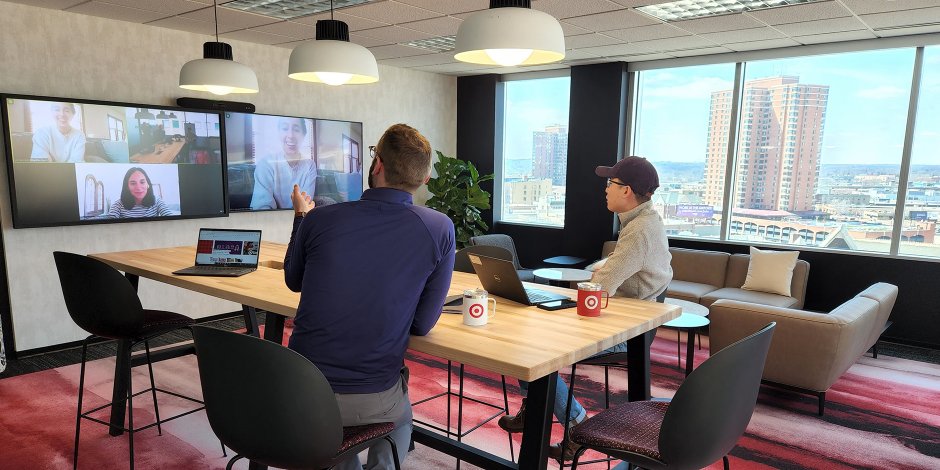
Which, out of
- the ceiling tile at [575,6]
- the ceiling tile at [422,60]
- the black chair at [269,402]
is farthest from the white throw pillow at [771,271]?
the black chair at [269,402]

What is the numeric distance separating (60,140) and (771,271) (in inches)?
235

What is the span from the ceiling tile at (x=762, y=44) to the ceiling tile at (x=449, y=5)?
2.63 meters

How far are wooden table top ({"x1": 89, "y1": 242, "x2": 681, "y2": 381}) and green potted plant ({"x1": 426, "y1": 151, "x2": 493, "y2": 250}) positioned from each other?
4258 millimetres

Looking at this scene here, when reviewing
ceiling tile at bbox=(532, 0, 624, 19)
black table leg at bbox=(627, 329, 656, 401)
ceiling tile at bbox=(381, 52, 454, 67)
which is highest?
ceiling tile at bbox=(532, 0, 624, 19)

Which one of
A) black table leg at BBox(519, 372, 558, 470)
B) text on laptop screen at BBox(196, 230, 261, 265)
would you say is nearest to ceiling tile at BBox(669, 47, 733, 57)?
text on laptop screen at BBox(196, 230, 261, 265)

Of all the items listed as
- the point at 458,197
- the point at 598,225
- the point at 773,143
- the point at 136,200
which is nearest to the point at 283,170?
the point at 136,200

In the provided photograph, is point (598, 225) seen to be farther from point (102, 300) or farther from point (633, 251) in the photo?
point (102, 300)

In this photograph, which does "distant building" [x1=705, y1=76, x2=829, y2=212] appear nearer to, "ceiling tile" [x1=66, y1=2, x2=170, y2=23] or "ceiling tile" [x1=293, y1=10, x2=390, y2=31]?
"ceiling tile" [x1=293, y1=10, x2=390, y2=31]

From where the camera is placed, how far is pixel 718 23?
467 cm

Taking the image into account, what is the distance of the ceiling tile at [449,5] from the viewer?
4109 millimetres

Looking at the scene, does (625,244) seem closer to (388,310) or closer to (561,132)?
(388,310)

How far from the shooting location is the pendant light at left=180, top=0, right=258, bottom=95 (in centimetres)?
292

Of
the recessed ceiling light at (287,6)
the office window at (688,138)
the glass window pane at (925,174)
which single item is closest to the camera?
the recessed ceiling light at (287,6)

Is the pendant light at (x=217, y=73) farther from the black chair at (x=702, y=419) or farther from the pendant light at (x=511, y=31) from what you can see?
the black chair at (x=702, y=419)
